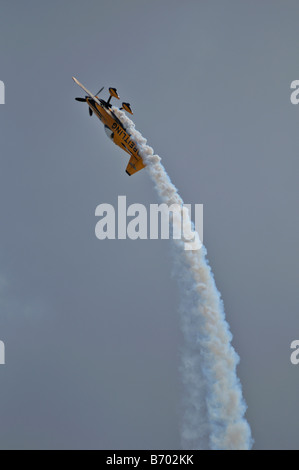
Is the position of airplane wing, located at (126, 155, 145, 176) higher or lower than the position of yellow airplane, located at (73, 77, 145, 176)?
lower

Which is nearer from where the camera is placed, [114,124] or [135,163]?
[114,124]

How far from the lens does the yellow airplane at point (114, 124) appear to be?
230ft

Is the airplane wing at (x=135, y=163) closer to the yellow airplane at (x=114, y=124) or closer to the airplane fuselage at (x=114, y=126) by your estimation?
the yellow airplane at (x=114, y=124)

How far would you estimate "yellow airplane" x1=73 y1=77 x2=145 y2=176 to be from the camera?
230 feet

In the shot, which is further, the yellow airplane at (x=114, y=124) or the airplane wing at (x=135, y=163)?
the airplane wing at (x=135, y=163)

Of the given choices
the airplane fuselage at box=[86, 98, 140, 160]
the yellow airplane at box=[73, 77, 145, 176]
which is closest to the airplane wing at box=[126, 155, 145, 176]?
the yellow airplane at box=[73, 77, 145, 176]

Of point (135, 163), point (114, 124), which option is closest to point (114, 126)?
point (114, 124)

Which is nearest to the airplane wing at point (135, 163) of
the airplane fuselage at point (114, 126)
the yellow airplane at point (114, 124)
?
the yellow airplane at point (114, 124)

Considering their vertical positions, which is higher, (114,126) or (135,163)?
(114,126)

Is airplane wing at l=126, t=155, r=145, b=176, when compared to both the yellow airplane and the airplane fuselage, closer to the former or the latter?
the yellow airplane

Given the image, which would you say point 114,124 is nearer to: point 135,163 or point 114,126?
point 114,126

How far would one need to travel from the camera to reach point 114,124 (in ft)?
230
